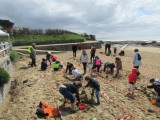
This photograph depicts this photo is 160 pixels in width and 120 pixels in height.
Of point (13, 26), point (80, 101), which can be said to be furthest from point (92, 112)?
point (13, 26)

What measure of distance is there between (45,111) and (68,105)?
118cm

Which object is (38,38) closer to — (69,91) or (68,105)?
(68,105)

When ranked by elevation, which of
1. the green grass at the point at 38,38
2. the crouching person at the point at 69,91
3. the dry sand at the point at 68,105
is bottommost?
the dry sand at the point at 68,105

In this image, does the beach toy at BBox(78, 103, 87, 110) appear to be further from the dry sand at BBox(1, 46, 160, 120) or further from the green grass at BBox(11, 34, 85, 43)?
the green grass at BBox(11, 34, 85, 43)

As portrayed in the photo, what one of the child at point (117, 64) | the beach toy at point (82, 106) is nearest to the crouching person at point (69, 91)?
the beach toy at point (82, 106)

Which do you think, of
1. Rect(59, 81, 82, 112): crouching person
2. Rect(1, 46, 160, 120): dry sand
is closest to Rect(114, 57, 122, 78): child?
Rect(1, 46, 160, 120): dry sand

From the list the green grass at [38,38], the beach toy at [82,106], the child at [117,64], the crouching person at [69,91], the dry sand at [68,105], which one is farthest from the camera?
the green grass at [38,38]

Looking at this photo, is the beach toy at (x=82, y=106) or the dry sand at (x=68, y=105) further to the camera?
the beach toy at (x=82, y=106)

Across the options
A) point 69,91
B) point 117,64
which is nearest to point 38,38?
point 117,64

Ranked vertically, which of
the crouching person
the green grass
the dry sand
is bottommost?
the dry sand

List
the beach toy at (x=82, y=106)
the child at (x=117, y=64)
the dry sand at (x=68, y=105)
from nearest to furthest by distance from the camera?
the dry sand at (x=68, y=105)
the beach toy at (x=82, y=106)
the child at (x=117, y=64)

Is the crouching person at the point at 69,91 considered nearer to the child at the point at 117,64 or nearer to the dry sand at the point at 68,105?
the dry sand at the point at 68,105

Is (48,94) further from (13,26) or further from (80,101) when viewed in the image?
(13,26)

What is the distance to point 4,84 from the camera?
12430 millimetres
